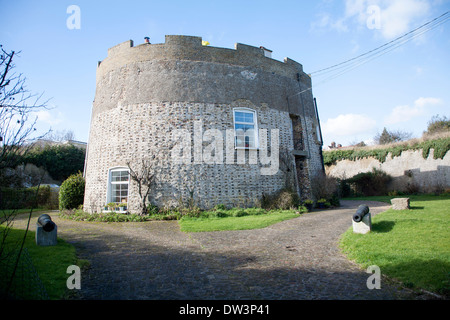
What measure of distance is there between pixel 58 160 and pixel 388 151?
99.1 feet

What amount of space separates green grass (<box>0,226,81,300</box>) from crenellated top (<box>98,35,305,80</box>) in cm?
973

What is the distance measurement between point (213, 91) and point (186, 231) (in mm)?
7272

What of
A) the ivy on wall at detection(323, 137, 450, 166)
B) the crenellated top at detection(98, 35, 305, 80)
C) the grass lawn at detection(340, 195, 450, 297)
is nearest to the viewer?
the grass lawn at detection(340, 195, 450, 297)

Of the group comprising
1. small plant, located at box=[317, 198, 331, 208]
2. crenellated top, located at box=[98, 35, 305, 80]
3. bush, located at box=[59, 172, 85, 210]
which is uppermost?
crenellated top, located at box=[98, 35, 305, 80]

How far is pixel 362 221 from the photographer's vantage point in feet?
22.9

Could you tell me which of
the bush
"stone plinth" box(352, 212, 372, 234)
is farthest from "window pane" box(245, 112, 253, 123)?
the bush

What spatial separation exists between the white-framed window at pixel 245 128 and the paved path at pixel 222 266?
5625 millimetres

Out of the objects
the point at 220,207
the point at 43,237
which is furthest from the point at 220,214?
the point at 43,237

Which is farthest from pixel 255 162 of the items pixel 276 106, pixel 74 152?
pixel 74 152

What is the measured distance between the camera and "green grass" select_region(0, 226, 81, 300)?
12.7ft

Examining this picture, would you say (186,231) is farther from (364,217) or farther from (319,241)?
(364,217)

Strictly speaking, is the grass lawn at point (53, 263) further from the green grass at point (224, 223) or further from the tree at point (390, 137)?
the tree at point (390, 137)

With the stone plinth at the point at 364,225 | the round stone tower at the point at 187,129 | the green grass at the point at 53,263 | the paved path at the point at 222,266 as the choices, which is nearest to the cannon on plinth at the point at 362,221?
the stone plinth at the point at 364,225

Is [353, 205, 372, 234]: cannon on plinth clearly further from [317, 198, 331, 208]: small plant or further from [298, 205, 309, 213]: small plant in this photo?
[317, 198, 331, 208]: small plant
